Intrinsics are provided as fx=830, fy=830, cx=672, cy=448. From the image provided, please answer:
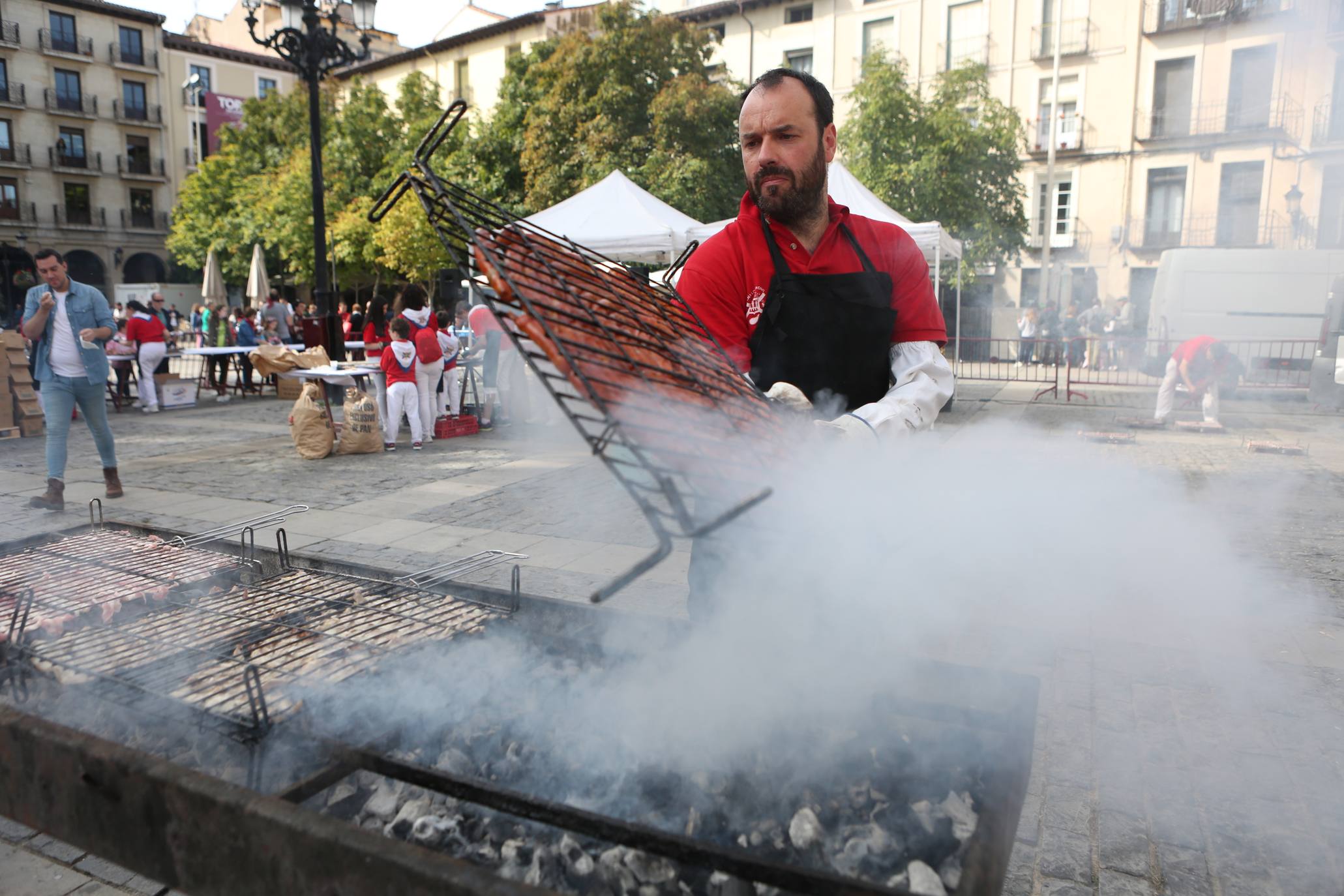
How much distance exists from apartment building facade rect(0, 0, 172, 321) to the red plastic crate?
3718 centimetres

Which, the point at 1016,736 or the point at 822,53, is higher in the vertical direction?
the point at 822,53

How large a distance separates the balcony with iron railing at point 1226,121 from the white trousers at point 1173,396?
2.62m

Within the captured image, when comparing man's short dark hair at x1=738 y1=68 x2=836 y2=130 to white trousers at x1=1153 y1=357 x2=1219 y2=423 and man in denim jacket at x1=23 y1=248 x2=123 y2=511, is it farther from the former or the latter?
white trousers at x1=1153 y1=357 x2=1219 y2=423

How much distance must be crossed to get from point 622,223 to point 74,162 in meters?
42.0

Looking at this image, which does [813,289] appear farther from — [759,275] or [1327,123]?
[1327,123]

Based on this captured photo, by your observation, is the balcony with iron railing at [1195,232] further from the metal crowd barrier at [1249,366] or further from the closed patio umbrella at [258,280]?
the closed patio umbrella at [258,280]

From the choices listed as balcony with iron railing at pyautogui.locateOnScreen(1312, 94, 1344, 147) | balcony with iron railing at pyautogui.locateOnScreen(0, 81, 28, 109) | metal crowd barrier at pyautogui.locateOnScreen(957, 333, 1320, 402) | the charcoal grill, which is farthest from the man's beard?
balcony with iron railing at pyautogui.locateOnScreen(0, 81, 28, 109)

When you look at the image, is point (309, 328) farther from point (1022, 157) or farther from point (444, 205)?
point (1022, 157)

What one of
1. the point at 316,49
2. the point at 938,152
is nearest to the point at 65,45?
the point at 316,49

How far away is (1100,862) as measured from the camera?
7.04 feet

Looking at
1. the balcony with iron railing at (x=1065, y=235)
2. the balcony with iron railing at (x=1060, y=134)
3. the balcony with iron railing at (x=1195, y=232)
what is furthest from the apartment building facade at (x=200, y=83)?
the balcony with iron railing at (x=1195, y=232)

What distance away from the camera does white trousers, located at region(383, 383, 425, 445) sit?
875 centimetres

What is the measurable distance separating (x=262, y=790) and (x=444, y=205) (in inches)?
58.0

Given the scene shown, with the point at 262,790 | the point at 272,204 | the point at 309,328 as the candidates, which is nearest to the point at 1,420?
the point at 309,328
